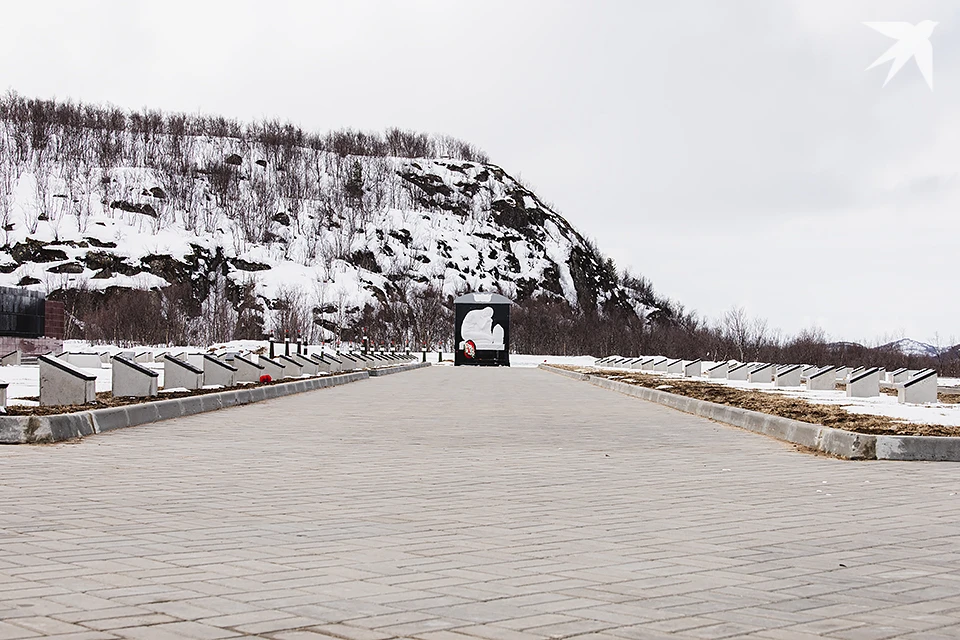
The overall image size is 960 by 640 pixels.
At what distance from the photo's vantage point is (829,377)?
27.3 m

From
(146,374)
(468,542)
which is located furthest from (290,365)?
(468,542)

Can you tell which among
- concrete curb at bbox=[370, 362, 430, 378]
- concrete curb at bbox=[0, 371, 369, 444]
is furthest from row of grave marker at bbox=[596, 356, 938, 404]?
concrete curb at bbox=[0, 371, 369, 444]

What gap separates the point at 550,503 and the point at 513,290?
562ft

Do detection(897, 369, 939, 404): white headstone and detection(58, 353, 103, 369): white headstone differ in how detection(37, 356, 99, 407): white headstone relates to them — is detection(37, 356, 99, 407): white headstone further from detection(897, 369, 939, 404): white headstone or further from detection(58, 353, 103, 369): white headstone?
detection(58, 353, 103, 369): white headstone

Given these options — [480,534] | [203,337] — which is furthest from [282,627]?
[203,337]

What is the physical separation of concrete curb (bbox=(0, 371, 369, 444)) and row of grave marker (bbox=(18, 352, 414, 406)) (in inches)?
40.1

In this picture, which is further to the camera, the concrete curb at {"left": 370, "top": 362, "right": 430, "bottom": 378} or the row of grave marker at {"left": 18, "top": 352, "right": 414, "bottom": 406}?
the concrete curb at {"left": 370, "top": 362, "right": 430, "bottom": 378}

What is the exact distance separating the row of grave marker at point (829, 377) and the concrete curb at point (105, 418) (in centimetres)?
1293

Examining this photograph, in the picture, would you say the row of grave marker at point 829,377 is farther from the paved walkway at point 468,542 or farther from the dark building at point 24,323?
the dark building at point 24,323

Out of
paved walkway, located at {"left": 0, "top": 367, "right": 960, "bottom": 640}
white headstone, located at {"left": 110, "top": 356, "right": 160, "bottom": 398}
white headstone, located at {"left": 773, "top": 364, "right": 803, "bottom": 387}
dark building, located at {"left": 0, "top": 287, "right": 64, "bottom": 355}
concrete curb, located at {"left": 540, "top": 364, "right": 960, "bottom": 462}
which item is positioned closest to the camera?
paved walkway, located at {"left": 0, "top": 367, "right": 960, "bottom": 640}

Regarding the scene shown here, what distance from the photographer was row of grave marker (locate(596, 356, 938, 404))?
68.1ft

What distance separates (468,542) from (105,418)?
887 cm

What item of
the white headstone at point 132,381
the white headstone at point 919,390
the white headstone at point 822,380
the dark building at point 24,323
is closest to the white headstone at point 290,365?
the white headstone at point 132,381

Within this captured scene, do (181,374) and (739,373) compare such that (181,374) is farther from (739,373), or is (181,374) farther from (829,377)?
(739,373)
